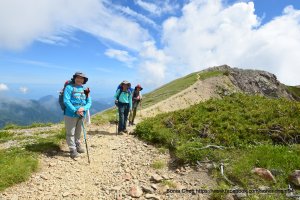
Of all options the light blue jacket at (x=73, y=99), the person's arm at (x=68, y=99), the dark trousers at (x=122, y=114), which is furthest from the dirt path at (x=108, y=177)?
the dark trousers at (x=122, y=114)

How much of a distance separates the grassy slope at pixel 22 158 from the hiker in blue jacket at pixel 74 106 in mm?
1222

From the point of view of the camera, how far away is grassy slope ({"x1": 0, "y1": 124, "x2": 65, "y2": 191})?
9.14 metres

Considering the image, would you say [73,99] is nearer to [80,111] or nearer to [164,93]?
[80,111]

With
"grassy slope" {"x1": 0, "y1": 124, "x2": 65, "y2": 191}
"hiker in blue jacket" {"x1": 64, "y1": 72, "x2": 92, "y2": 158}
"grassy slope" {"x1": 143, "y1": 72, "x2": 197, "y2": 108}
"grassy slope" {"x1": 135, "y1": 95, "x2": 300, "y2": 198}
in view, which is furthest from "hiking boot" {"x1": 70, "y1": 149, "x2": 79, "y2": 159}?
"grassy slope" {"x1": 143, "y1": 72, "x2": 197, "y2": 108}

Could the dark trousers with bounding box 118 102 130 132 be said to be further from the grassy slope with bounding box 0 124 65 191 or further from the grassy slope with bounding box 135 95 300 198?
the grassy slope with bounding box 0 124 65 191

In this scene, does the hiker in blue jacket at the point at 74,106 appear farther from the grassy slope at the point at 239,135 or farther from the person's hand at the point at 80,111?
the grassy slope at the point at 239,135

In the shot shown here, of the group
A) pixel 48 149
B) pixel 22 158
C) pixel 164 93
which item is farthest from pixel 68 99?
pixel 164 93

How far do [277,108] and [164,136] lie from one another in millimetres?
6757

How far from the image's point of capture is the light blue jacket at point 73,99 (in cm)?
1167

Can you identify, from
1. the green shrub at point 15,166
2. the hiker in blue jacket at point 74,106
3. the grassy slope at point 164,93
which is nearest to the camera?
the green shrub at point 15,166

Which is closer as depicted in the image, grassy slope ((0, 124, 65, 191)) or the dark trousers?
grassy slope ((0, 124, 65, 191))

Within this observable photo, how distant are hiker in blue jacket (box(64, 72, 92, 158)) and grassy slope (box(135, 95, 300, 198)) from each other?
3.83 metres

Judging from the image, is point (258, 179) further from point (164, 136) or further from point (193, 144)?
point (164, 136)

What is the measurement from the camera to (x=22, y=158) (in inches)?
416
